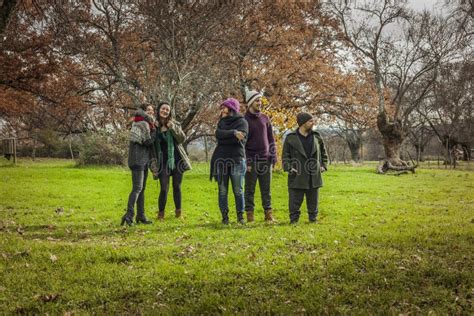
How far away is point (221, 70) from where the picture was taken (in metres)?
21.9

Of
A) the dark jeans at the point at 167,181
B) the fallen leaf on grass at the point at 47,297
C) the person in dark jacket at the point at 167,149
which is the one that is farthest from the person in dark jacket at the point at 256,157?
the fallen leaf on grass at the point at 47,297

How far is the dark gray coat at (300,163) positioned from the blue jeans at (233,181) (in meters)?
0.83

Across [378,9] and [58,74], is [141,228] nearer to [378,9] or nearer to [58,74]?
[58,74]

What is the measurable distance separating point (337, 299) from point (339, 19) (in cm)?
2606

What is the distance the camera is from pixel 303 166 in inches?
301

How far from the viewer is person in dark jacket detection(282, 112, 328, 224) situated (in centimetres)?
758

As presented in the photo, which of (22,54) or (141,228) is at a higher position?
(22,54)

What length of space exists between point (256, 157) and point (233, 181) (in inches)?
29.2

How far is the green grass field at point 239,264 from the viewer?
3.97 meters

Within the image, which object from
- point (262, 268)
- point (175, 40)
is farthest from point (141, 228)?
point (175, 40)

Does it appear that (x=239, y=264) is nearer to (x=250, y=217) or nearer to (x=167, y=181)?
(x=250, y=217)

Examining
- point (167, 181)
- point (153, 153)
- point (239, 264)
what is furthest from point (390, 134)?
point (239, 264)

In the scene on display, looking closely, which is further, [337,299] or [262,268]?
[262,268]

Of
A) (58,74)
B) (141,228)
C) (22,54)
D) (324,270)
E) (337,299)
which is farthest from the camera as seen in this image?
(58,74)
